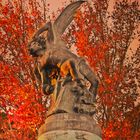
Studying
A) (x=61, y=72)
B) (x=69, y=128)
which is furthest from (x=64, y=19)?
(x=69, y=128)

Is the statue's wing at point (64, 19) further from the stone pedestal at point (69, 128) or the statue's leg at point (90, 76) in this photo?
the stone pedestal at point (69, 128)

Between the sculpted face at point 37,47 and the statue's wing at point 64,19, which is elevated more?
the statue's wing at point 64,19

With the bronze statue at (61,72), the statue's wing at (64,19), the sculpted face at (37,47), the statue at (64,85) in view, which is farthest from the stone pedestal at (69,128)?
the statue's wing at (64,19)

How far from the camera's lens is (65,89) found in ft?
26.3

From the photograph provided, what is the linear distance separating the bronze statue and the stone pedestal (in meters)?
0.21

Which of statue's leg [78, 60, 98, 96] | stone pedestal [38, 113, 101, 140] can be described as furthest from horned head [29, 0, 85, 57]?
stone pedestal [38, 113, 101, 140]

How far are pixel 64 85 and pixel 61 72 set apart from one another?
1.23ft

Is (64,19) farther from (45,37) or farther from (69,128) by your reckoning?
(69,128)

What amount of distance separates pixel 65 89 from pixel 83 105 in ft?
1.73

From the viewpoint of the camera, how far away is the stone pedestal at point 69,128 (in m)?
7.35

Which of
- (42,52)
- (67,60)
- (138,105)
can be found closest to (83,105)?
(67,60)

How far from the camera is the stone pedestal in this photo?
7.35 m

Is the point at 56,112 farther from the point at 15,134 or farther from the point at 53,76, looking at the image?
the point at 15,134

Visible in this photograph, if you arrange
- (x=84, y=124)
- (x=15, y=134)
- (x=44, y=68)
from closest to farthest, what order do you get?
(x=84, y=124)
(x=44, y=68)
(x=15, y=134)
